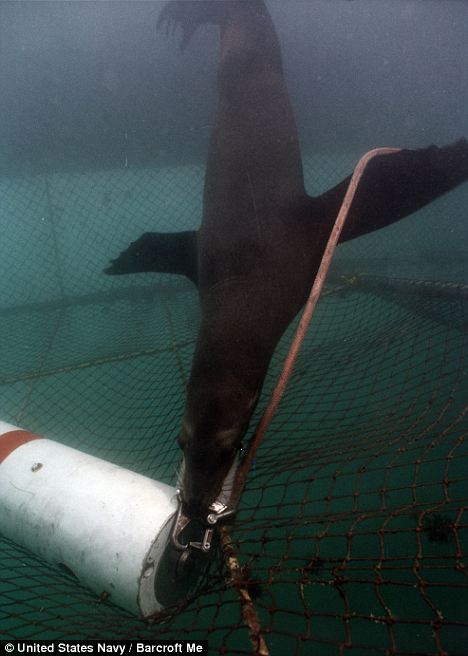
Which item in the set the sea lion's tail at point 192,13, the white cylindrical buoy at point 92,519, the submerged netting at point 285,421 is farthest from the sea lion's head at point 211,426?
the sea lion's tail at point 192,13

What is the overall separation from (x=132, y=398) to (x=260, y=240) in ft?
8.35

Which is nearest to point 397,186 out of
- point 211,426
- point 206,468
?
point 211,426

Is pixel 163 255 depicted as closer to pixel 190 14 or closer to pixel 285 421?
pixel 285 421

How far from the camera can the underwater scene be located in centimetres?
180

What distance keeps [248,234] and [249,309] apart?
717mm

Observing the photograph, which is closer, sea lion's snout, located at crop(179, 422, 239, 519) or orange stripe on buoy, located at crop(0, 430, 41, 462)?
sea lion's snout, located at crop(179, 422, 239, 519)

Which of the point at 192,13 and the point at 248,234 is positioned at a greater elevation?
the point at 192,13

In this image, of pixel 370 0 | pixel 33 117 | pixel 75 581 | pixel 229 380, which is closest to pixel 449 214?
pixel 370 0

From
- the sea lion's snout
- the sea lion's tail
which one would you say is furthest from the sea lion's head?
Answer: the sea lion's tail

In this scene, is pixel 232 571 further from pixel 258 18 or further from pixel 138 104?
pixel 138 104

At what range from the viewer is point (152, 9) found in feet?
17.6

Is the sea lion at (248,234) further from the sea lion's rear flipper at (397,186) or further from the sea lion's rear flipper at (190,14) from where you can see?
the sea lion's rear flipper at (190,14)

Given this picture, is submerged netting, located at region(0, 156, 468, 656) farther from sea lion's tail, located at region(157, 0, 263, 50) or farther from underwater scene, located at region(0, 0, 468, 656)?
sea lion's tail, located at region(157, 0, 263, 50)

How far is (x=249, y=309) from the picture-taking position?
2.40 metres
